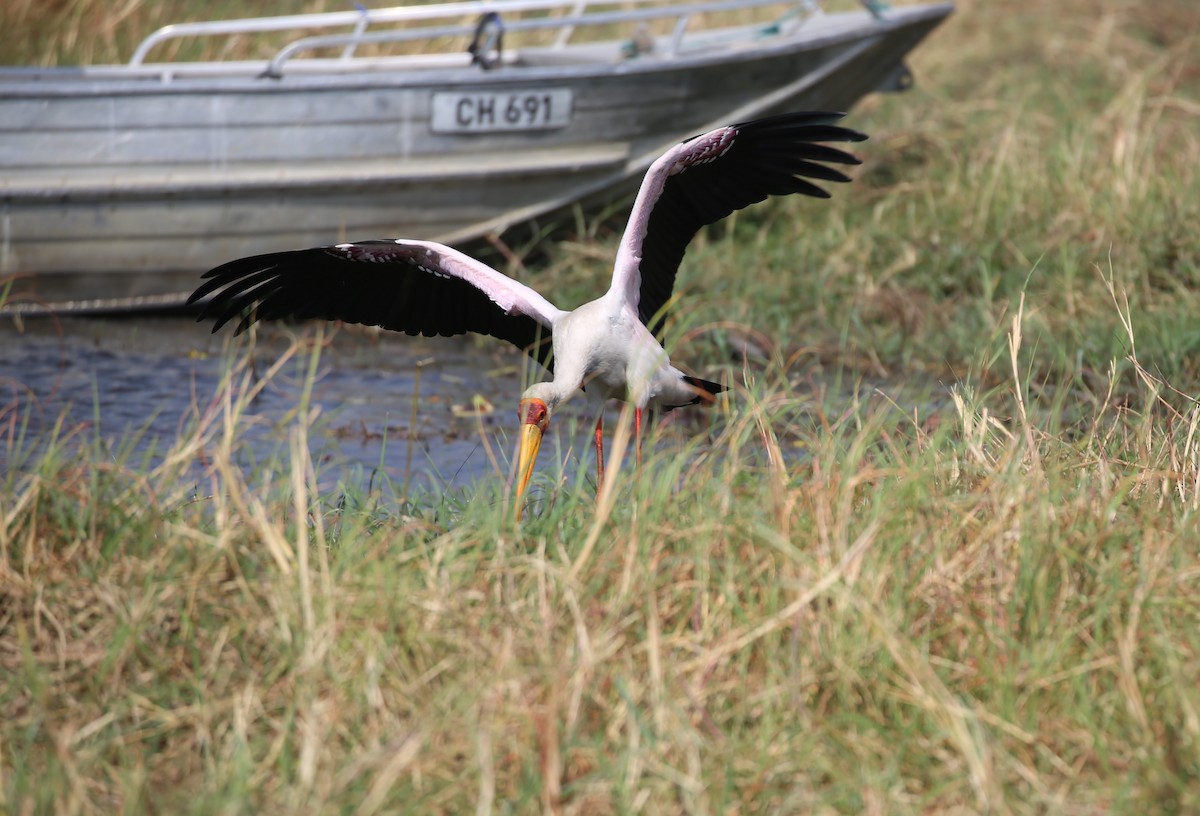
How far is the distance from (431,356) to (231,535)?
3.28 meters

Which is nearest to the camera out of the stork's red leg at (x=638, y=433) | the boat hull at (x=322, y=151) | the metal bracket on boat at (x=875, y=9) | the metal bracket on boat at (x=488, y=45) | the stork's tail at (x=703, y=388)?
the stork's red leg at (x=638, y=433)

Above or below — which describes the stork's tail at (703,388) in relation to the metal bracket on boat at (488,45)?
below

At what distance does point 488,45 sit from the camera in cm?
617

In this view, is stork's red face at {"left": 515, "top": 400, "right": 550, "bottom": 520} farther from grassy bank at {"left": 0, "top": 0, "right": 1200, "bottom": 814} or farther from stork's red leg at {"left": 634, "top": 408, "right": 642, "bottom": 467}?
stork's red leg at {"left": 634, "top": 408, "right": 642, "bottom": 467}

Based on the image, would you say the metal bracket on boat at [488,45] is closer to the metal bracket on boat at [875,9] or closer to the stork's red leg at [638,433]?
the metal bracket on boat at [875,9]

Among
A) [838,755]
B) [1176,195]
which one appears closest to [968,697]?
[838,755]

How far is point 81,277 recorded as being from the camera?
6297 millimetres

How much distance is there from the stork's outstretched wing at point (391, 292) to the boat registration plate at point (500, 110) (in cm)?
194

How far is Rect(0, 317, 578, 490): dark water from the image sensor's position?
480 cm

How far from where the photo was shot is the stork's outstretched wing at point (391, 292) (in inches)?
162

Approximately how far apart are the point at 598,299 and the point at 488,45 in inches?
94.5

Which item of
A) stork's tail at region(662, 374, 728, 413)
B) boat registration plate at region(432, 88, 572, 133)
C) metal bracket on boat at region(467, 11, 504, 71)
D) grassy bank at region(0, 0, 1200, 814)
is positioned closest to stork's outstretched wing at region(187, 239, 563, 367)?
stork's tail at region(662, 374, 728, 413)

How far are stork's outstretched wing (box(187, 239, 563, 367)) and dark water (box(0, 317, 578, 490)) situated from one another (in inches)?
12.1

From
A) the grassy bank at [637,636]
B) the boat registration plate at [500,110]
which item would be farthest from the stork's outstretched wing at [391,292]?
the boat registration plate at [500,110]
